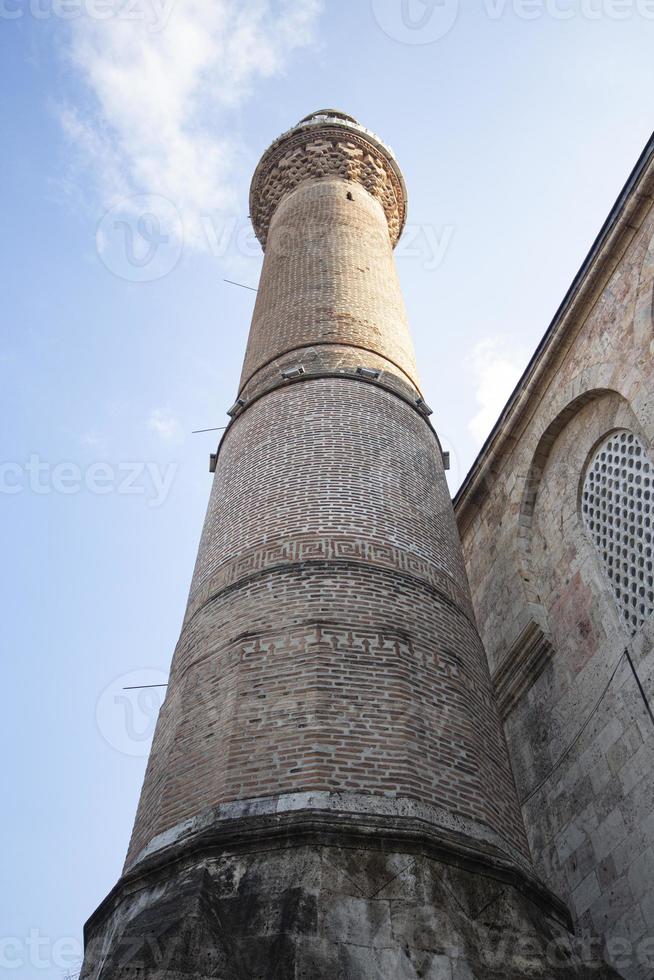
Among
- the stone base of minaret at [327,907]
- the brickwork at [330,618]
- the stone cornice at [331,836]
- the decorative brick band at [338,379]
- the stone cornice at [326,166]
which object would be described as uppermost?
the stone cornice at [326,166]

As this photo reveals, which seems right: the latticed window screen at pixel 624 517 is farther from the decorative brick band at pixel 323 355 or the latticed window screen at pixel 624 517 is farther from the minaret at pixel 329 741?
the decorative brick band at pixel 323 355

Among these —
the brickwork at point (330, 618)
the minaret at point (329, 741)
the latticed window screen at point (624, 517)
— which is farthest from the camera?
the latticed window screen at point (624, 517)

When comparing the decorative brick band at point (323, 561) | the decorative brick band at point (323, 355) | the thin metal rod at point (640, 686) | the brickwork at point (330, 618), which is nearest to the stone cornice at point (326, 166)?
the brickwork at point (330, 618)

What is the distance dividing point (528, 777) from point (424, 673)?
2.37 meters

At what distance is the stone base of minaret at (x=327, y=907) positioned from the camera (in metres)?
Result: 3.30

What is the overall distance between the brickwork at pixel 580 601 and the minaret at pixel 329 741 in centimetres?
104

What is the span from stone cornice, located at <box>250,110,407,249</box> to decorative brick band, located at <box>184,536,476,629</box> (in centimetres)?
742

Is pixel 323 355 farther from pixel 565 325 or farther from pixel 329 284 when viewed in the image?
pixel 565 325

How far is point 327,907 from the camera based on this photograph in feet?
11.4

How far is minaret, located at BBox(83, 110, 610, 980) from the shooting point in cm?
346

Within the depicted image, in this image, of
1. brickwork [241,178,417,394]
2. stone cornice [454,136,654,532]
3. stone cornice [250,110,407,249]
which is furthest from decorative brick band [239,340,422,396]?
stone cornice [250,110,407,249]

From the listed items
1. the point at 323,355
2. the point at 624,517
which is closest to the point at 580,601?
the point at 624,517

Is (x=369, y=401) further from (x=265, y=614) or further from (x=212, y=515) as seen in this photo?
(x=265, y=614)

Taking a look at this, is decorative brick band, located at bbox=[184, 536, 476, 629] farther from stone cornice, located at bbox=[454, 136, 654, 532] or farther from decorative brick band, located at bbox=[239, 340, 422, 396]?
stone cornice, located at bbox=[454, 136, 654, 532]
